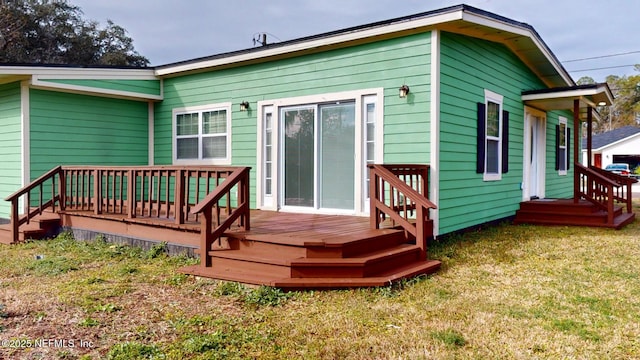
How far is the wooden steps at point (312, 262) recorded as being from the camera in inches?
170

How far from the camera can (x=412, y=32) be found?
6289 mm

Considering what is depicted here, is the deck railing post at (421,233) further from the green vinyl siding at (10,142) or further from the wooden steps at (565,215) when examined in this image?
the green vinyl siding at (10,142)

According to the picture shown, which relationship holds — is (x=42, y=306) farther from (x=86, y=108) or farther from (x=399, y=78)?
(x=86, y=108)

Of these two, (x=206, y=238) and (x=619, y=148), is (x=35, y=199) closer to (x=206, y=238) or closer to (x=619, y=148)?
(x=206, y=238)

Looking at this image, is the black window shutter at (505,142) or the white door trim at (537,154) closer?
the black window shutter at (505,142)

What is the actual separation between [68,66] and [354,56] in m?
5.09

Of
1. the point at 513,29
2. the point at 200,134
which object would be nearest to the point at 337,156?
the point at 200,134

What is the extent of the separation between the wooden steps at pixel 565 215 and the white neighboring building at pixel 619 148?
26.8m

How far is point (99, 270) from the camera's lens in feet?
17.1

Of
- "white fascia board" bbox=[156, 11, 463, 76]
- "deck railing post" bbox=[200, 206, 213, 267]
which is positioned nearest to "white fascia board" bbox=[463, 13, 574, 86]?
"white fascia board" bbox=[156, 11, 463, 76]

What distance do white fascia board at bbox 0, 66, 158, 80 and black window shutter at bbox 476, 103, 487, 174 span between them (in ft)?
20.9

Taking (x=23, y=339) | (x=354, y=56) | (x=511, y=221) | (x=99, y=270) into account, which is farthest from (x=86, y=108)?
(x=511, y=221)

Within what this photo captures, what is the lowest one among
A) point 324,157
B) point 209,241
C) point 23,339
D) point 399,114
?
point 23,339

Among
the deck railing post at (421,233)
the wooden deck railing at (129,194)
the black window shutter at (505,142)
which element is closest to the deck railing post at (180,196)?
the wooden deck railing at (129,194)
